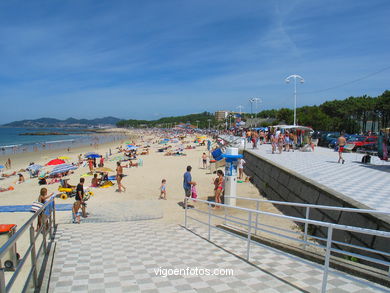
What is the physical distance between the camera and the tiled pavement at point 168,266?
3.32 meters

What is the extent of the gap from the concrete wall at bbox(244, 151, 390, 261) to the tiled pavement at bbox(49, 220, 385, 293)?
1.42 meters

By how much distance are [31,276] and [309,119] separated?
5370 centimetres

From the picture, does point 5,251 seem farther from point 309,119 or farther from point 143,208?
point 309,119

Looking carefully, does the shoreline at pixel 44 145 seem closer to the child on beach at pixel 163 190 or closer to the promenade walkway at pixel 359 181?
the child on beach at pixel 163 190

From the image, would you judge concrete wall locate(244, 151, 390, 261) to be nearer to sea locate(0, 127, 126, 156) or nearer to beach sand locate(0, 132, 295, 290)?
beach sand locate(0, 132, 295, 290)

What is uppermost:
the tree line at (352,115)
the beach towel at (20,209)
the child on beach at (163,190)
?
the tree line at (352,115)

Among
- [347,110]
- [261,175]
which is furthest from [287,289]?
[347,110]

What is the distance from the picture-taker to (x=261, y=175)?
1364 centimetres

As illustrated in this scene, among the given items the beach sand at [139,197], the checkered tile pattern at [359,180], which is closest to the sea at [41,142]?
the beach sand at [139,197]

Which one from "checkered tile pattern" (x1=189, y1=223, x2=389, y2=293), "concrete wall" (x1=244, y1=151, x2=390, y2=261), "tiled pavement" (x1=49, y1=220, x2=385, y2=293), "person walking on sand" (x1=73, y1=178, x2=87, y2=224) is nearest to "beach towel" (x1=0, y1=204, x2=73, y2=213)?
"person walking on sand" (x1=73, y1=178, x2=87, y2=224)

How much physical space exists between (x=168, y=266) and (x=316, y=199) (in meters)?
4.61

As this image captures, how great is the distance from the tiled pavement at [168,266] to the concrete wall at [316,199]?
1.42 meters

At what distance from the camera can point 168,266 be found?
161 inches

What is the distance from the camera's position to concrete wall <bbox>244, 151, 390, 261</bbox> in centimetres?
458
